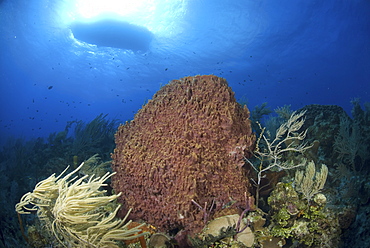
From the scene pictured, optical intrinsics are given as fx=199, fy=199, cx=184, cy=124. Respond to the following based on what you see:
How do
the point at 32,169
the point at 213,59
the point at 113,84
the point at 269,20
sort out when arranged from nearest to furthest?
the point at 32,169 < the point at 269,20 < the point at 213,59 < the point at 113,84

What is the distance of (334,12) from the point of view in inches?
982

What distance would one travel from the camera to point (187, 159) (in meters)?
3.32

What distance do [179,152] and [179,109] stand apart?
84 cm

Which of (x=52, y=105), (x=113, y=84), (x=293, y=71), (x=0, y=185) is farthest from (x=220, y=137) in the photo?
(x=52, y=105)

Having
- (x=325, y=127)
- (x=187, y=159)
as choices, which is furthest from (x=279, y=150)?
(x=325, y=127)

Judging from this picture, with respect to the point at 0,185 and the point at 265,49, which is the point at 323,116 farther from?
the point at 265,49

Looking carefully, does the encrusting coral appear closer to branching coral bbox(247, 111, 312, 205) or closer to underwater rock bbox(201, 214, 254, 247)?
underwater rock bbox(201, 214, 254, 247)

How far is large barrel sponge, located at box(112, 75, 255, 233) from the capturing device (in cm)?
333

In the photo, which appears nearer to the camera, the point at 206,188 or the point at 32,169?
the point at 206,188

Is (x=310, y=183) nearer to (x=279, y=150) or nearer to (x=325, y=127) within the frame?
(x=279, y=150)

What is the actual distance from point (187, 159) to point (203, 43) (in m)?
32.3

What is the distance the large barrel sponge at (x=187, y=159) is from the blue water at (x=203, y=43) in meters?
16.8

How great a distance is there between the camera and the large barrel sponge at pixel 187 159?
10.9 ft

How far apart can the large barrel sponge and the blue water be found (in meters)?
16.8
